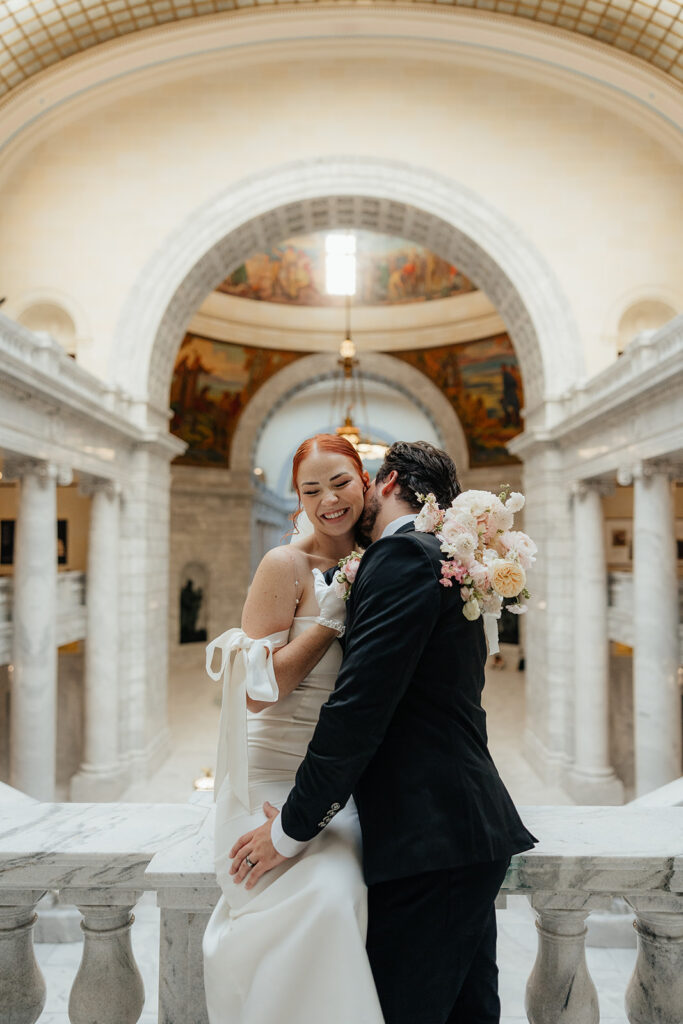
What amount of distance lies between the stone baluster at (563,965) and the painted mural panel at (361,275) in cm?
2219

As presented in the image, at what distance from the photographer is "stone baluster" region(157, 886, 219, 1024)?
2102mm

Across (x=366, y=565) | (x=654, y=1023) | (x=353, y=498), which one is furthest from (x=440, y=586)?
(x=654, y=1023)

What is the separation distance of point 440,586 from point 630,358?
29.5 ft

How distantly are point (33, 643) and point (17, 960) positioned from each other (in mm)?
8109

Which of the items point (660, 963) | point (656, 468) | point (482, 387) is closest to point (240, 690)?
point (660, 963)

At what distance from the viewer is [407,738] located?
6.43 feet

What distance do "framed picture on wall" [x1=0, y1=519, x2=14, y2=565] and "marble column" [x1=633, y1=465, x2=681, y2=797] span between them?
32.7 ft

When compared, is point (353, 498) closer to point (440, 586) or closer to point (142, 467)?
point (440, 586)

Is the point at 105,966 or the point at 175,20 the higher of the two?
the point at 175,20

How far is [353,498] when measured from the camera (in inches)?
92.3

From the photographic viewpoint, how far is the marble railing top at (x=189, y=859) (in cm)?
210

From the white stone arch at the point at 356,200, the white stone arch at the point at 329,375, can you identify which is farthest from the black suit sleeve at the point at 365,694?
the white stone arch at the point at 329,375

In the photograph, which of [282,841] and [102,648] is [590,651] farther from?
[282,841]

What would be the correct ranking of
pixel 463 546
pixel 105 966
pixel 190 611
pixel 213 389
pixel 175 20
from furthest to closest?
1. pixel 190 611
2. pixel 213 389
3. pixel 175 20
4. pixel 105 966
5. pixel 463 546
